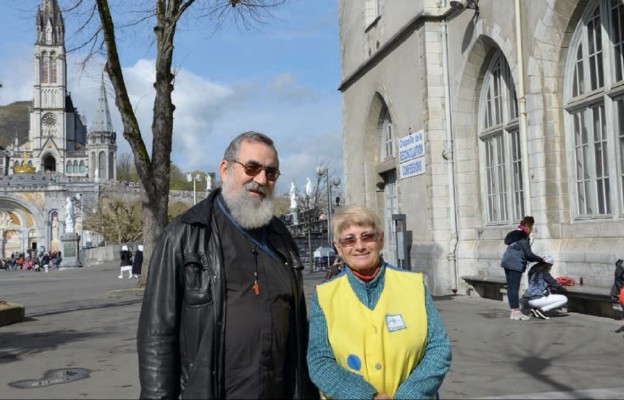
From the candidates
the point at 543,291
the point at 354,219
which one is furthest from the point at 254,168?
the point at 543,291

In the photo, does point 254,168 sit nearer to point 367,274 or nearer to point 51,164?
point 367,274

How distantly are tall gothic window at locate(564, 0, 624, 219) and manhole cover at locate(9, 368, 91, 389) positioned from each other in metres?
8.30

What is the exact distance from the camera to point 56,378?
7562mm

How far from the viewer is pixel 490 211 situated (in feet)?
52.6

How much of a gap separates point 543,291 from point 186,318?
944 centimetres

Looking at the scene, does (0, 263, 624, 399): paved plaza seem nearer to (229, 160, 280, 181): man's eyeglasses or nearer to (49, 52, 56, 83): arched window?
(229, 160, 280, 181): man's eyeglasses

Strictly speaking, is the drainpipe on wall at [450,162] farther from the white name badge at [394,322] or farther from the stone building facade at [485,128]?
the white name badge at [394,322]

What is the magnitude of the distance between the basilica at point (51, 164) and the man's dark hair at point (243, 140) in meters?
96.1

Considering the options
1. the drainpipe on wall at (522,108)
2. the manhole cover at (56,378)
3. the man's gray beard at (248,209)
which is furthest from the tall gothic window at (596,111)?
the man's gray beard at (248,209)

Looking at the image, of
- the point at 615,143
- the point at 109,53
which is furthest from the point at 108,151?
the point at 615,143

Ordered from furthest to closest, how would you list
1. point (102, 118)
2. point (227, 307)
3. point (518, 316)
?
point (102, 118), point (518, 316), point (227, 307)

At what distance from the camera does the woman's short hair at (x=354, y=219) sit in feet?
11.1

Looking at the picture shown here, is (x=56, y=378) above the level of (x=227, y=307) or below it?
below

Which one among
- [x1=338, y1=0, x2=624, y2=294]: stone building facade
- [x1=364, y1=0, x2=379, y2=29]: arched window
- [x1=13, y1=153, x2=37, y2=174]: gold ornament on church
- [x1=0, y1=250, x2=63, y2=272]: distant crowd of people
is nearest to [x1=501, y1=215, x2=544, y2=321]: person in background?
[x1=338, y1=0, x2=624, y2=294]: stone building facade
